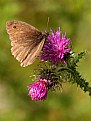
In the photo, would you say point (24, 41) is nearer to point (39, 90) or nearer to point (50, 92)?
point (39, 90)

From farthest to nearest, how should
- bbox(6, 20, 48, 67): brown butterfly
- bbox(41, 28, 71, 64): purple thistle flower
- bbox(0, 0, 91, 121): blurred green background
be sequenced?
bbox(0, 0, 91, 121): blurred green background → bbox(41, 28, 71, 64): purple thistle flower → bbox(6, 20, 48, 67): brown butterfly

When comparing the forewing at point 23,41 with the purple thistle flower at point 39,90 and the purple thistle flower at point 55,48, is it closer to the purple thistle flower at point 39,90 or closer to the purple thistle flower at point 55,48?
the purple thistle flower at point 55,48

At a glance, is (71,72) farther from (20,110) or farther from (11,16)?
(20,110)

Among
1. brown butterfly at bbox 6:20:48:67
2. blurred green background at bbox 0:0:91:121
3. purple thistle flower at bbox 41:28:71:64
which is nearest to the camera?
brown butterfly at bbox 6:20:48:67

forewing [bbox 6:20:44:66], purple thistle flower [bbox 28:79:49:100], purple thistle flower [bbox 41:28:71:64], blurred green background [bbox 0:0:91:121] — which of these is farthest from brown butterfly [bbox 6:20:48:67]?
blurred green background [bbox 0:0:91:121]

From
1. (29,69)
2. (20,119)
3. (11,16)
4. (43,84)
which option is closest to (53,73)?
(43,84)

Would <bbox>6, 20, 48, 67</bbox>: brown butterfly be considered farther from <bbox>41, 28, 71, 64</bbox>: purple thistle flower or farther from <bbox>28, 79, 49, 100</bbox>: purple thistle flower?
<bbox>28, 79, 49, 100</bbox>: purple thistle flower

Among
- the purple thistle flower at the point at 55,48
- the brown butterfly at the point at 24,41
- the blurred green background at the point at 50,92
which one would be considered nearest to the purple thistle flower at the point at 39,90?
the purple thistle flower at the point at 55,48
